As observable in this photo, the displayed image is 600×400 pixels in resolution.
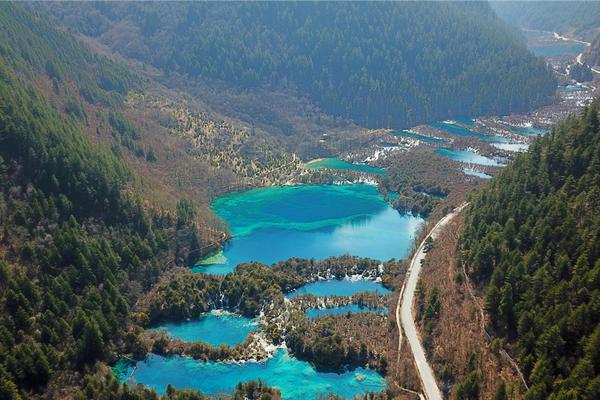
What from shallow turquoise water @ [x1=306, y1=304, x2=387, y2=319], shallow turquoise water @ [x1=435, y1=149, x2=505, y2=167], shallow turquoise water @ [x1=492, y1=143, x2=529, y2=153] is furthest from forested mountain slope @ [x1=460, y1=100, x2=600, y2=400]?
shallow turquoise water @ [x1=492, y1=143, x2=529, y2=153]

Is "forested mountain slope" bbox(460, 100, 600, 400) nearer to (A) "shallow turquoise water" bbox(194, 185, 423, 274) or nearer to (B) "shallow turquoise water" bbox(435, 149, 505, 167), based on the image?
(A) "shallow turquoise water" bbox(194, 185, 423, 274)

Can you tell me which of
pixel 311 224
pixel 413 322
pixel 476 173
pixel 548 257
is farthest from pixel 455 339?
pixel 476 173

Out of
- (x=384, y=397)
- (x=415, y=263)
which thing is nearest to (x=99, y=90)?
(x=415, y=263)

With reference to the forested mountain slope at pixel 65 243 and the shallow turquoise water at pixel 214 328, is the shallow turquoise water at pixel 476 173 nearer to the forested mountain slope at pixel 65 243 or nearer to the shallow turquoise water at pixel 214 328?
the forested mountain slope at pixel 65 243

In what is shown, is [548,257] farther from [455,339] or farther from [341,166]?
[341,166]

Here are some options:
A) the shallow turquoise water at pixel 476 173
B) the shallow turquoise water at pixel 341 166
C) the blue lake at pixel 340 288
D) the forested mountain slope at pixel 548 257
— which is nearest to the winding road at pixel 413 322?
the blue lake at pixel 340 288

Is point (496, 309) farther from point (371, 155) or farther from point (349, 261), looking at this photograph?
point (371, 155)
